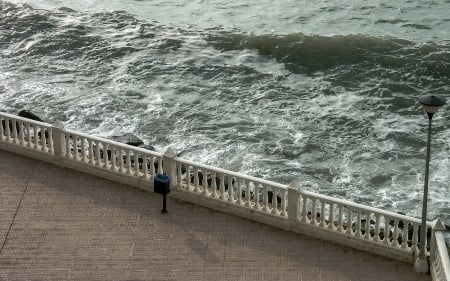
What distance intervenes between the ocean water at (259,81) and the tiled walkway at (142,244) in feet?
22.6

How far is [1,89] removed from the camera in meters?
31.2

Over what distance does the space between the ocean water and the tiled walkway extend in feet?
22.6

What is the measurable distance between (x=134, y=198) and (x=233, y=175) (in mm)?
2306

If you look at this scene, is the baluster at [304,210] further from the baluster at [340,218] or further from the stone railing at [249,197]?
the baluster at [340,218]

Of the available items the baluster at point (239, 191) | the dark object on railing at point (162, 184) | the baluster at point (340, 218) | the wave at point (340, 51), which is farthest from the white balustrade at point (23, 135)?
the wave at point (340, 51)

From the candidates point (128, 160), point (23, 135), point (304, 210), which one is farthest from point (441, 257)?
point (23, 135)

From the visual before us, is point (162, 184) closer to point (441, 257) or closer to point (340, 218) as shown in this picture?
point (340, 218)

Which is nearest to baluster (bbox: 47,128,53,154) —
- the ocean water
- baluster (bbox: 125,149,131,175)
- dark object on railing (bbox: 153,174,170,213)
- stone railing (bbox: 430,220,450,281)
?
baluster (bbox: 125,149,131,175)

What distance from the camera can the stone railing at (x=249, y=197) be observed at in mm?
15422

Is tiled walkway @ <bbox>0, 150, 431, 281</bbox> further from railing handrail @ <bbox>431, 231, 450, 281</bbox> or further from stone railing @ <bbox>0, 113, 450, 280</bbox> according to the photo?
railing handrail @ <bbox>431, 231, 450, 281</bbox>

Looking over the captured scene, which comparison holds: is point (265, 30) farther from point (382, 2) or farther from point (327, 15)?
point (382, 2)

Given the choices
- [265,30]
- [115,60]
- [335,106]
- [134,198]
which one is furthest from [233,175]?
[265,30]

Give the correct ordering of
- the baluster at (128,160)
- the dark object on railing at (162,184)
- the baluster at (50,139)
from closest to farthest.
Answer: the dark object on railing at (162,184)
the baluster at (128,160)
the baluster at (50,139)

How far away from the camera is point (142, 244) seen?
627 inches
